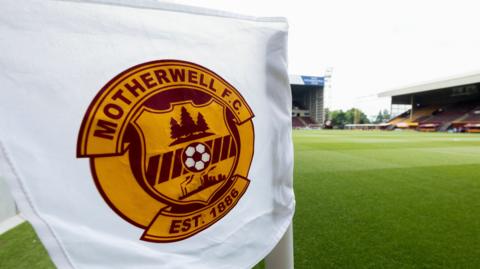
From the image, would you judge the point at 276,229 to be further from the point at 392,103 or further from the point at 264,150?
the point at 392,103

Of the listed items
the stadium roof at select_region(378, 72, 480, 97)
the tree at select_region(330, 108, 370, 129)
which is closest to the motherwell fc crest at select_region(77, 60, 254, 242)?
the stadium roof at select_region(378, 72, 480, 97)

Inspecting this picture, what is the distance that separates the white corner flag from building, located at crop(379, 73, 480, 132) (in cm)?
3351

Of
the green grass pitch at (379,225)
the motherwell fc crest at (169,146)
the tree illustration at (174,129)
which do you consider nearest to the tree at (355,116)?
the green grass pitch at (379,225)

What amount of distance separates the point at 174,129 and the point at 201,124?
0.08 m

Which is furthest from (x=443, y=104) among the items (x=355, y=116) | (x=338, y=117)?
(x=338, y=117)

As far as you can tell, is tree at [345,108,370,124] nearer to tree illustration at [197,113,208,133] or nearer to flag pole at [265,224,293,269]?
flag pole at [265,224,293,269]

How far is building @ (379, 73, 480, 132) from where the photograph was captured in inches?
1059

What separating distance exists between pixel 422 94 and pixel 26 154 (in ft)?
149

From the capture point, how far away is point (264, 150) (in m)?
0.82

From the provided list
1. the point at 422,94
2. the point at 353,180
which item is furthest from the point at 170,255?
the point at 422,94

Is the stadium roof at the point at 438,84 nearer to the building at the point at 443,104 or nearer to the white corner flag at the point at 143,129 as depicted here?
the building at the point at 443,104

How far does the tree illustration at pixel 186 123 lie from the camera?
0.69 m

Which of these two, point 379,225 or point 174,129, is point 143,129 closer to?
point 174,129

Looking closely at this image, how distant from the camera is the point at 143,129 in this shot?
0.63m
